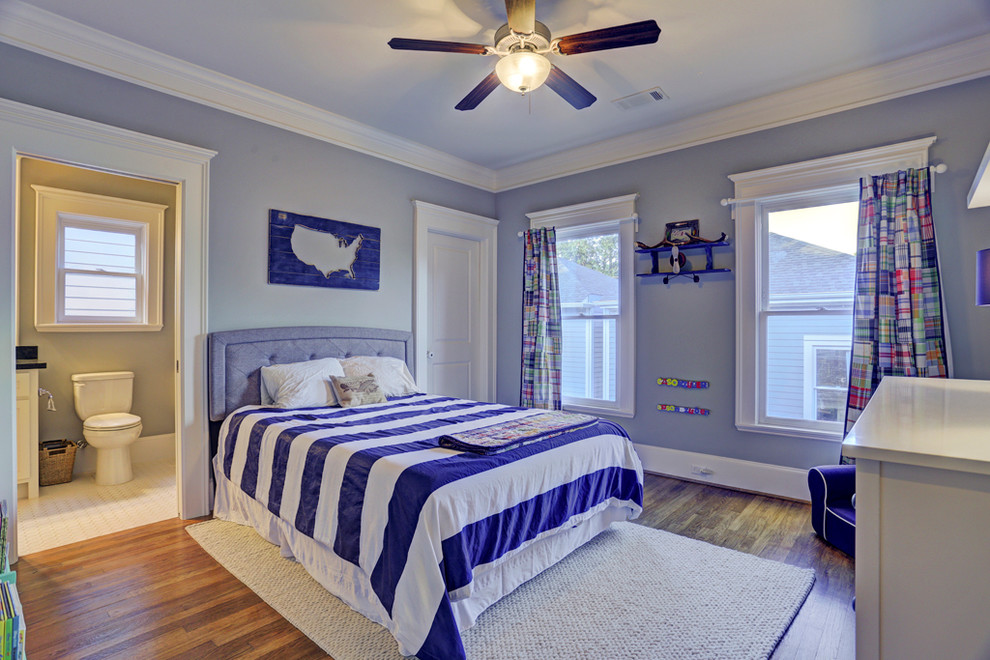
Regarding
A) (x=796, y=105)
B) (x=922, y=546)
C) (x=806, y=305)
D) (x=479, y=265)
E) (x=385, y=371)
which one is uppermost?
(x=796, y=105)

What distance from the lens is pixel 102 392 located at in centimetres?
388

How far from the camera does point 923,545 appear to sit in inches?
38.5

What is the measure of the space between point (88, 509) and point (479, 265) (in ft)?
11.8

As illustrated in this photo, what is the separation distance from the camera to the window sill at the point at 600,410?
13.4 ft

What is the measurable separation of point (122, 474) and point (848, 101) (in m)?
5.73

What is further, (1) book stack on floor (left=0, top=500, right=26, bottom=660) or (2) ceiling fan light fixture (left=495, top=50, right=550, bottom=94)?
(2) ceiling fan light fixture (left=495, top=50, right=550, bottom=94)

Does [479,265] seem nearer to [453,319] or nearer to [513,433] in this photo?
[453,319]

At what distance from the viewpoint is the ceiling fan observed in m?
2.04

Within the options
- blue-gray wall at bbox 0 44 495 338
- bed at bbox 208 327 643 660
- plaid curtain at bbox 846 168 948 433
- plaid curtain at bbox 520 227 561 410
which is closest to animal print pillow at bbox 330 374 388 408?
bed at bbox 208 327 643 660

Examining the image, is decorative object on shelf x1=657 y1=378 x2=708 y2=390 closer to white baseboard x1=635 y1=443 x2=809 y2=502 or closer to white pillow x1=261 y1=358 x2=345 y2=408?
white baseboard x1=635 y1=443 x2=809 y2=502

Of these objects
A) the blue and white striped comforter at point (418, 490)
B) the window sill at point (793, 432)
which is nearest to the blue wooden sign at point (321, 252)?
the blue and white striped comforter at point (418, 490)

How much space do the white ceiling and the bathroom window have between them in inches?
66.3

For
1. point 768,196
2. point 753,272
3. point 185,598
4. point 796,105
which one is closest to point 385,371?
point 185,598

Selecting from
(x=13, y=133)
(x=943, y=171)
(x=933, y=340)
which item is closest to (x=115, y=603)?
(x=13, y=133)
